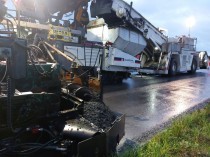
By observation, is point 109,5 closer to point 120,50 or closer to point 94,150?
point 120,50

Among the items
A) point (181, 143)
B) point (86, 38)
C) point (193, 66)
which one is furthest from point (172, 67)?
point (181, 143)

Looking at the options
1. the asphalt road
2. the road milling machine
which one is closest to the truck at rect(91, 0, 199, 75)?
the asphalt road

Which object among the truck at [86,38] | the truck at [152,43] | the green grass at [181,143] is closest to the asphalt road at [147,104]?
the green grass at [181,143]

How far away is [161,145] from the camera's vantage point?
4570mm

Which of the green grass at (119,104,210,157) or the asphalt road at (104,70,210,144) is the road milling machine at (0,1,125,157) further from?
the asphalt road at (104,70,210,144)

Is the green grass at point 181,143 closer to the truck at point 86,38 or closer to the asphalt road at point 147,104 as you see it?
the asphalt road at point 147,104

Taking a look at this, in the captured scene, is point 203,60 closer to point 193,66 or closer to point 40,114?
point 193,66

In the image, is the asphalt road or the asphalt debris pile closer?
the asphalt debris pile

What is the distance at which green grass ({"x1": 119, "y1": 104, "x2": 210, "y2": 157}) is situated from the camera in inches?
167

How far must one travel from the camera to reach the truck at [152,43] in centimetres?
1241

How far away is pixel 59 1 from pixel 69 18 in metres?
0.76

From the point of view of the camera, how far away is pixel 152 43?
1595 centimetres

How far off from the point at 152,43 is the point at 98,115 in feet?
39.2

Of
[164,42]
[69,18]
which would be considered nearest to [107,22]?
[69,18]
